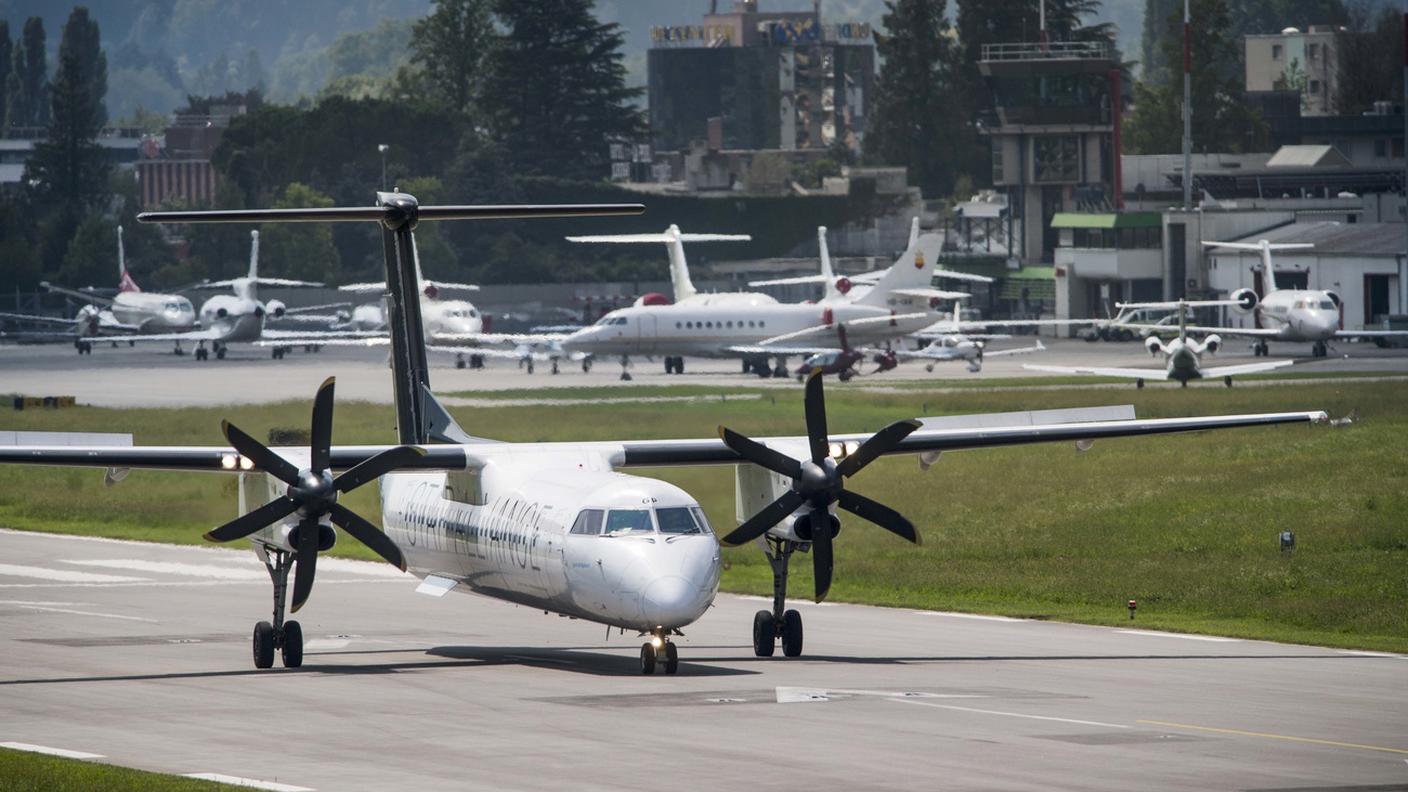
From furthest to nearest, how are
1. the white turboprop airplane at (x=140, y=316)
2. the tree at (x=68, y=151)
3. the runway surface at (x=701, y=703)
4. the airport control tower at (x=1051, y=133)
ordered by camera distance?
the tree at (x=68, y=151), the airport control tower at (x=1051, y=133), the white turboprop airplane at (x=140, y=316), the runway surface at (x=701, y=703)

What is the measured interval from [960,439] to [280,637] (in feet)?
35.1

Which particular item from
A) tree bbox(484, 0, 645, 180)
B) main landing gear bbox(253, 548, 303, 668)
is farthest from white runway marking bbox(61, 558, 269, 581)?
tree bbox(484, 0, 645, 180)

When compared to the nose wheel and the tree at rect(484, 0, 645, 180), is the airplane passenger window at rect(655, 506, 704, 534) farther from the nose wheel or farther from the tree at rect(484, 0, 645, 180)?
the tree at rect(484, 0, 645, 180)

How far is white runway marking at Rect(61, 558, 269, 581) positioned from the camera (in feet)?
141

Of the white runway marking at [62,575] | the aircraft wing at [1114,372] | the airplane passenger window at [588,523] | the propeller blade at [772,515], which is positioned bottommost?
the aircraft wing at [1114,372]

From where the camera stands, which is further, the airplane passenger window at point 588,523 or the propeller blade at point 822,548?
the propeller blade at point 822,548

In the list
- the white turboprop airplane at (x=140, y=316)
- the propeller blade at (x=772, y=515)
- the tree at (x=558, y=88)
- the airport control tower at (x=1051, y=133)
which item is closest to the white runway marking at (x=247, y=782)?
the propeller blade at (x=772, y=515)

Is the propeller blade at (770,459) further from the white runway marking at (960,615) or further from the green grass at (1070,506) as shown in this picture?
the white runway marking at (960,615)

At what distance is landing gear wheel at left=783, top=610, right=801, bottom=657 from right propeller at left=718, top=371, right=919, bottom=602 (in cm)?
162

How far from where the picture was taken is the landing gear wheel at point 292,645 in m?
29.2

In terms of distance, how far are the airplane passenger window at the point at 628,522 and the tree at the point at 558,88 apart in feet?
510

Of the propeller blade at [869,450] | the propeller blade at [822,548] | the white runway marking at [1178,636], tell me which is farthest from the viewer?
the white runway marking at [1178,636]

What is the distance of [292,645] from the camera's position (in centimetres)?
2931

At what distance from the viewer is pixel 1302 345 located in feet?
372
